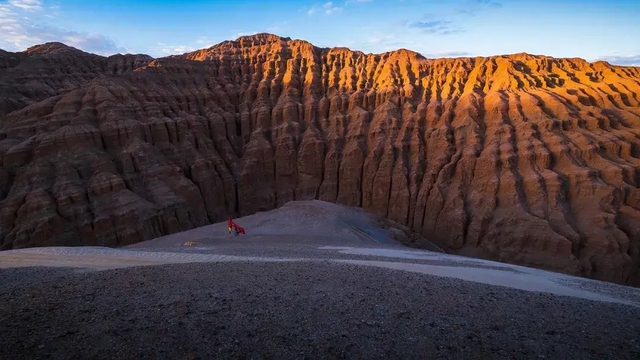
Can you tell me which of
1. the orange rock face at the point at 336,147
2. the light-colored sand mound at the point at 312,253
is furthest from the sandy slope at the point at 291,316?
the orange rock face at the point at 336,147

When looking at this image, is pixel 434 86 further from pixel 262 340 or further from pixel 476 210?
pixel 262 340

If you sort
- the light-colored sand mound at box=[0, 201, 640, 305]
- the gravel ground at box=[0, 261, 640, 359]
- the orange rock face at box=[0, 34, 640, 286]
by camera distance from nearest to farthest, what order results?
1. the gravel ground at box=[0, 261, 640, 359]
2. the light-colored sand mound at box=[0, 201, 640, 305]
3. the orange rock face at box=[0, 34, 640, 286]

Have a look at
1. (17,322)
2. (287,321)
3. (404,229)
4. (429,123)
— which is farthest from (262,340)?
(429,123)

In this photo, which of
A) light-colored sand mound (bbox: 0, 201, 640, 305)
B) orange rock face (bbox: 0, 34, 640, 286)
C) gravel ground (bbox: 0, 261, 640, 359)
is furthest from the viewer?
orange rock face (bbox: 0, 34, 640, 286)

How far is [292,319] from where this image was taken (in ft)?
24.4

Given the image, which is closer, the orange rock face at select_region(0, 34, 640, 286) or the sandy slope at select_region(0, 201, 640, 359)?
the sandy slope at select_region(0, 201, 640, 359)

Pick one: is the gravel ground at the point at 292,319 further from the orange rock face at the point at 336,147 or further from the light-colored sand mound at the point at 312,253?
the orange rock face at the point at 336,147

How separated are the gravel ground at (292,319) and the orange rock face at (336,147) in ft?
80.3

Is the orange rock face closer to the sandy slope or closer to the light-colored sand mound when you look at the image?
the light-colored sand mound

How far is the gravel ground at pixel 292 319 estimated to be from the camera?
634 centimetres

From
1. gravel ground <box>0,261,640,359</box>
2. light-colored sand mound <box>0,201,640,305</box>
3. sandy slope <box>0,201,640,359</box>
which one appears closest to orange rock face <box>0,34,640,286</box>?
light-colored sand mound <box>0,201,640,305</box>

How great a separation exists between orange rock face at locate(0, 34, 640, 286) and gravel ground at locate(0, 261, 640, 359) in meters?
24.5

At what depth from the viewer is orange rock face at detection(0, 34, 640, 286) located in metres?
31.4

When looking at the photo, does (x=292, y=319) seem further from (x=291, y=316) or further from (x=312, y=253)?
(x=312, y=253)
